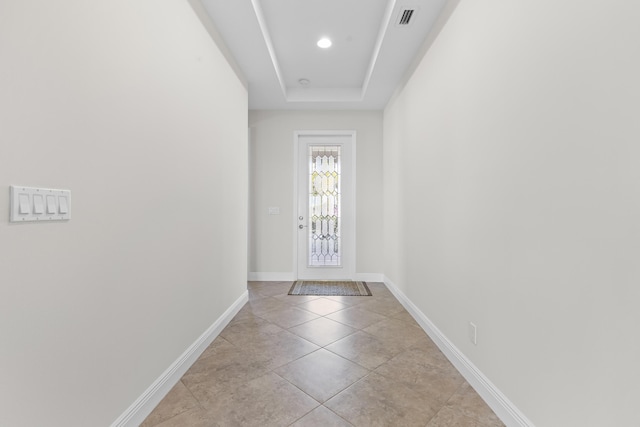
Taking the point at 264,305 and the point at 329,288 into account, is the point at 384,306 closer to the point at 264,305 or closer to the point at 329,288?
the point at 329,288

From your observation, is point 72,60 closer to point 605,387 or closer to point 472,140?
point 472,140

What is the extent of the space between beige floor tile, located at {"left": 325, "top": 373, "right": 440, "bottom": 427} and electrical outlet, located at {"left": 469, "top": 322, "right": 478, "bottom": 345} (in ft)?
1.45

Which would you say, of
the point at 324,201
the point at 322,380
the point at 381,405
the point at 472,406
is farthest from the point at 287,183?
the point at 472,406

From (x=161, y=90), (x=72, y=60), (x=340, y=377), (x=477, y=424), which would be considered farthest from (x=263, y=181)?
(x=477, y=424)

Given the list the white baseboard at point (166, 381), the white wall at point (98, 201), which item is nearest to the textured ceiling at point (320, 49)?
the white wall at point (98, 201)

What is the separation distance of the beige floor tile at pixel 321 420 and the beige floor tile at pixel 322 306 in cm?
157

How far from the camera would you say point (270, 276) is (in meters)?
4.64

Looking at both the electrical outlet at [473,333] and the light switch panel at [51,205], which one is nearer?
the light switch panel at [51,205]

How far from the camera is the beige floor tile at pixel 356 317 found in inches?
115

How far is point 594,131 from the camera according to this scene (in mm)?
1039

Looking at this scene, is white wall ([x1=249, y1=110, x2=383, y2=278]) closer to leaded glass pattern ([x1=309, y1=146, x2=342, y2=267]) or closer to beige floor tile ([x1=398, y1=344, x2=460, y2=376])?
leaded glass pattern ([x1=309, y1=146, x2=342, y2=267])

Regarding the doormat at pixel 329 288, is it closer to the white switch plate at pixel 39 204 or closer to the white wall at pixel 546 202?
the white wall at pixel 546 202

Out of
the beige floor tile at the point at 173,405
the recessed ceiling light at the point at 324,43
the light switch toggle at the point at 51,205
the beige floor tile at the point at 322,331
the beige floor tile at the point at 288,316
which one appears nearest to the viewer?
the light switch toggle at the point at 51,205

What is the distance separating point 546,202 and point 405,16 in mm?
1905
